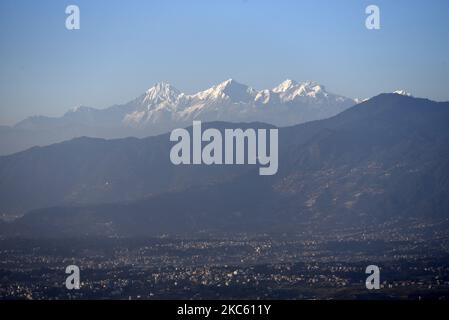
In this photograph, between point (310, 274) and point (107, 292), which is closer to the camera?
point (107, 292)

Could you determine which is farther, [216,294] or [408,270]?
[408,270]
